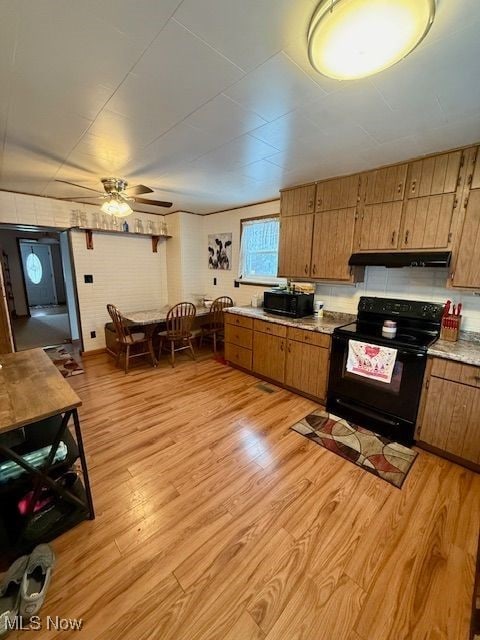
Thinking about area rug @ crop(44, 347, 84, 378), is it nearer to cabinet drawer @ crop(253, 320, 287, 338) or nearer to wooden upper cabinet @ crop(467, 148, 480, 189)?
cabinet drawer @ crop(253, 320, 287, 338)

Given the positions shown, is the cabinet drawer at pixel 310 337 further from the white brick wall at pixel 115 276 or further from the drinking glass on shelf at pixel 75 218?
the drinking glass on shelf at pixel 75 218

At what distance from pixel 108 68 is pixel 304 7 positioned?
3.06ft

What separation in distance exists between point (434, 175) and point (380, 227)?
531mm

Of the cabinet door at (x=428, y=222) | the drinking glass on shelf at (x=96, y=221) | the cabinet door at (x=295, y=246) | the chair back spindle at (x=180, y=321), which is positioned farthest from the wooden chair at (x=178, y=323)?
the cabinet door at (x=428, y=222)

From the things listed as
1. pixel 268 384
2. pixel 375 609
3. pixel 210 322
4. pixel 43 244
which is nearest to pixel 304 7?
pixel 375 609

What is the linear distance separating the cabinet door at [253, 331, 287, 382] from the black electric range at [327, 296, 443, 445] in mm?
635

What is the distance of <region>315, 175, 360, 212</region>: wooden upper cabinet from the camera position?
263cm

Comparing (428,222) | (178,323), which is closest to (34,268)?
(178,323)

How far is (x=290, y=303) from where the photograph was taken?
311 centimetres

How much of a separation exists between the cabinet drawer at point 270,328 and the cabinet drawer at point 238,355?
1.27 ft

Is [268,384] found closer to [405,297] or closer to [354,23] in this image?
[405,297]

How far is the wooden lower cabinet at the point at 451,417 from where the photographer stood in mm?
1895

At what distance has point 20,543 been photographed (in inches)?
52.1

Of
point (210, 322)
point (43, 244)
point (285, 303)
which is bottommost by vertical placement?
point (210, 322)
